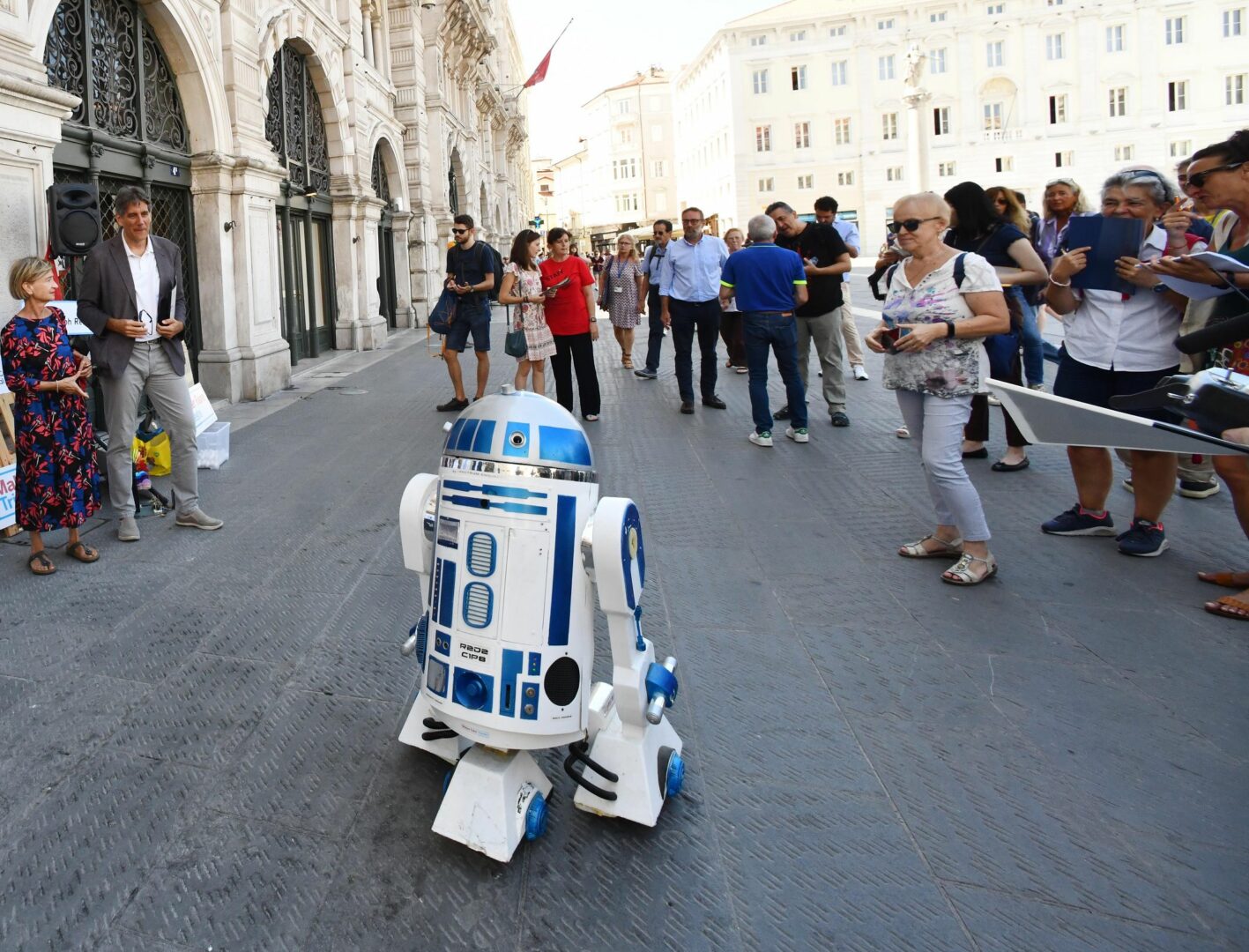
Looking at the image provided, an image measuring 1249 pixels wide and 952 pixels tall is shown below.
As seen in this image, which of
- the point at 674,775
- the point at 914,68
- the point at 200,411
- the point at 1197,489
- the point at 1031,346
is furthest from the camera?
the point at 914,68

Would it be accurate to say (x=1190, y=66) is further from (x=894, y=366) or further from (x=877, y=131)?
(x=894, y=366)

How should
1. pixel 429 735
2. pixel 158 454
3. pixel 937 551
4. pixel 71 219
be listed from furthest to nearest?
pixel 158 454 < pixel 71 219 < pixel 937 551 < pixel 429 735

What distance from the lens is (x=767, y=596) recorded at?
4.10m

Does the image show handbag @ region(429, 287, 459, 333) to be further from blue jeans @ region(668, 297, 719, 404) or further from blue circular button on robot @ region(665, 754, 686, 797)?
blue circular button on robot @ region(665, 754, 686, 797)

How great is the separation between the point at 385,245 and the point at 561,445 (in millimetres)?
18411

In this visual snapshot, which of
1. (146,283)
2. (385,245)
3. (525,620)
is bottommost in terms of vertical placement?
(525,620)

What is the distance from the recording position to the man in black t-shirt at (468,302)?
918cm

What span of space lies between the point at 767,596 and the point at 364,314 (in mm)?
13327

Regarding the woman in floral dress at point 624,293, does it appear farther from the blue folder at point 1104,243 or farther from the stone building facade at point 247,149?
the blue folder at point 1104,243

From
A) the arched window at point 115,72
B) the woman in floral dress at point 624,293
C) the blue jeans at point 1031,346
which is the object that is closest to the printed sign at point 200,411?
the arched window at point 115,72

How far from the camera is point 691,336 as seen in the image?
909 centimetres

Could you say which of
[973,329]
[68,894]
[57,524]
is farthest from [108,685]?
[973,329]

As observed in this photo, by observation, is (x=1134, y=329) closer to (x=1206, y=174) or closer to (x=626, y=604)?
(x=1206, y=174)

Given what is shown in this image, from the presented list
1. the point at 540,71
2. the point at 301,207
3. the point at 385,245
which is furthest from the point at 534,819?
the point at 540,71
